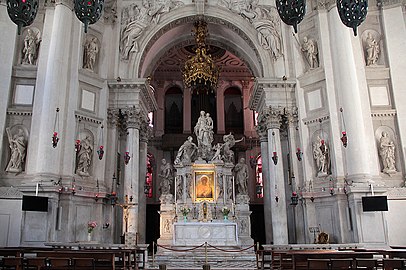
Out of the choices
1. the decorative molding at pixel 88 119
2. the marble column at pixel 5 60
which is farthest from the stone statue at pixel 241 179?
the marble column at pixel 5 60

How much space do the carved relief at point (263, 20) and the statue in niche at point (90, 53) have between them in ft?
20.2

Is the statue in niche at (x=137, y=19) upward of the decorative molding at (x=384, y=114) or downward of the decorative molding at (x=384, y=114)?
upward

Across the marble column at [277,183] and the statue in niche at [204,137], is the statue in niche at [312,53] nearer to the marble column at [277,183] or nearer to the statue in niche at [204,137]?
the marble column at [277,183]

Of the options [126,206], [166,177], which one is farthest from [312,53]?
[126,206]

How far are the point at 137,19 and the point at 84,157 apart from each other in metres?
6.85

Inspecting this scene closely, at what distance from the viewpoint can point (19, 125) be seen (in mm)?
14320

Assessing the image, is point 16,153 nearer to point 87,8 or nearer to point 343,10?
point 87,8

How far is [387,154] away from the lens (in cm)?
1438

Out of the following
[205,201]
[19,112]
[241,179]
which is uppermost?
[19,112]

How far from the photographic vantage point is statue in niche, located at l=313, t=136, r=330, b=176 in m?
15.0

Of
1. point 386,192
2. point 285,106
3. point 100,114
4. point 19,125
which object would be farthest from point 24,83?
point 386,192

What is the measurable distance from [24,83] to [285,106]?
34.2ft

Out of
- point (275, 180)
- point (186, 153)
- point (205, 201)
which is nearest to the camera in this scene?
point (275, 180)

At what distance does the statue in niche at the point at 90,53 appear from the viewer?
16047 mm
